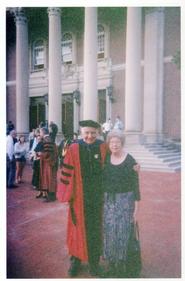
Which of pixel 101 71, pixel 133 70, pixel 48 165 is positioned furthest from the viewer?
pixel 101 71

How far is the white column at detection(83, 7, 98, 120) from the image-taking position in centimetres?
675

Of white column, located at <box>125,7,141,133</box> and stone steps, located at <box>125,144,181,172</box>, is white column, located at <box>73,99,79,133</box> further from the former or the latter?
stone steps, located at <box>125,144,181,172</box>


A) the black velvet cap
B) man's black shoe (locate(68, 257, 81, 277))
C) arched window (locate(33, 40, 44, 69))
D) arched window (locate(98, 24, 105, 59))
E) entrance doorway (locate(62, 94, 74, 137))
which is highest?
arched window (locate(98, 24, 105, 59))

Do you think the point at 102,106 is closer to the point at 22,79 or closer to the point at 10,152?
the point at 22,79

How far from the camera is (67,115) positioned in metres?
8.48

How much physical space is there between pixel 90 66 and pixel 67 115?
7.07ft

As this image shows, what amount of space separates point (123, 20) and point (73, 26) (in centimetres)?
176

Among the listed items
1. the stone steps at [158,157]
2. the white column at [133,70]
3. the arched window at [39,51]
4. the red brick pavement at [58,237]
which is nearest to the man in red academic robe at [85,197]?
the red brick pavement at [58,237]

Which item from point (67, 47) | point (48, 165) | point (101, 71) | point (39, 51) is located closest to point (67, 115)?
point (39, 51)

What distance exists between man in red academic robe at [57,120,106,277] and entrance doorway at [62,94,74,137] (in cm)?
462

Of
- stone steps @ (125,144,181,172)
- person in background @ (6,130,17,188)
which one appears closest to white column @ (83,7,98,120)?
stone steps @ (125,144,181,172)

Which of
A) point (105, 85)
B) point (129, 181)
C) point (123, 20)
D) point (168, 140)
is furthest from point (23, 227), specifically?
point (123, 20)

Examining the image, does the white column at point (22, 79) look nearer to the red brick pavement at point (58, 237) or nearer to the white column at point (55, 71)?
the white column at point (55, 71)

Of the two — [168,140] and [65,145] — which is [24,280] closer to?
[65,145]
